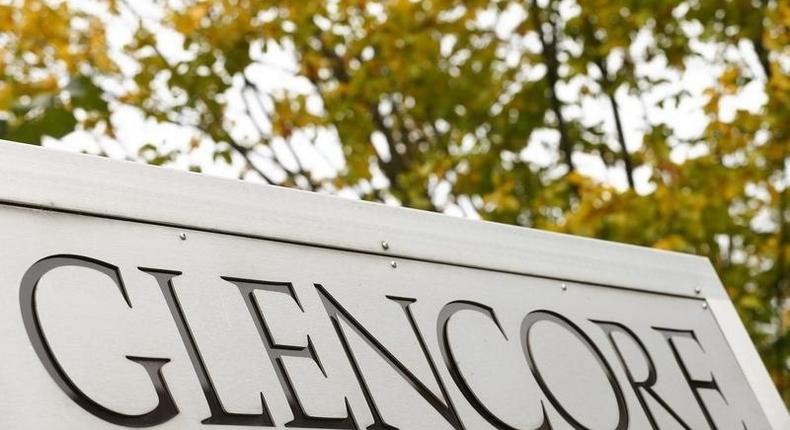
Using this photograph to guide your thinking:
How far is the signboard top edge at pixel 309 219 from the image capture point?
137cm

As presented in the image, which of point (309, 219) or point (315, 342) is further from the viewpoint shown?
point (309, 219)

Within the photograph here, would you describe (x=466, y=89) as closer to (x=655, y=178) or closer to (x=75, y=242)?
(x=655, y=178)

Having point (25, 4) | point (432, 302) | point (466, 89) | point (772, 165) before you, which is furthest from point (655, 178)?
point (432, 302)

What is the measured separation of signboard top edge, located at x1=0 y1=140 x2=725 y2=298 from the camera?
1.37 m

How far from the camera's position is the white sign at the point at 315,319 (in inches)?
50.8

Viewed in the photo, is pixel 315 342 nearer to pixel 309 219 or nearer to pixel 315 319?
pixel 315 319

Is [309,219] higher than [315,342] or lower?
higher

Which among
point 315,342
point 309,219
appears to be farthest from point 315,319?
point 309,219

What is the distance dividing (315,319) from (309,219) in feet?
0.52

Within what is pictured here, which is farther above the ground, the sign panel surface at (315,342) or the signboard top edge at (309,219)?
the signboard top edge at (309,219)

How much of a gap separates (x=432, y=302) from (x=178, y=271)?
41 cm

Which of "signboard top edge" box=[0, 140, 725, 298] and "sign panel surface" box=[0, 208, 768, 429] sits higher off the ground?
"signboard top edge" box=[0, 140, 725, 298]

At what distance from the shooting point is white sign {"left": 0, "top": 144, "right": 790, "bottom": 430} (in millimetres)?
1289

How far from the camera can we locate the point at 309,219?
62.7 inches
